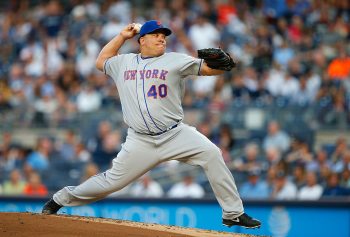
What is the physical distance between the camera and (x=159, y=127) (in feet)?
26.8

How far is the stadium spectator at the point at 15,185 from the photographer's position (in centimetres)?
1412

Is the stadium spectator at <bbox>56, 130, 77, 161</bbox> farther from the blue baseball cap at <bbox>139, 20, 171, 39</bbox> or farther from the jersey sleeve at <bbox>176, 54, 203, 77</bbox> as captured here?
the jersey sleeve at <bbox>176, 54, 203, 77</bbox>

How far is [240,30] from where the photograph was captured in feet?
55.3

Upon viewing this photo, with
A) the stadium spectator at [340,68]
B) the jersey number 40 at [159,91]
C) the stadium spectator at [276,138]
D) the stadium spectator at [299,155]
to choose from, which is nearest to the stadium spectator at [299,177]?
the stadium spectator at [299,155]

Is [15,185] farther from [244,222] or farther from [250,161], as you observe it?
[244,222]

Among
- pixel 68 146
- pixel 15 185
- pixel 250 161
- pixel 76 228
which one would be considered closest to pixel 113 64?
pixel 76 228

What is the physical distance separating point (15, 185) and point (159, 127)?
21.5 ft

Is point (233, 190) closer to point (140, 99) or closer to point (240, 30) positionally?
point (140, 99)

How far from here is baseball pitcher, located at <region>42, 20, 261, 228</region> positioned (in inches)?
319

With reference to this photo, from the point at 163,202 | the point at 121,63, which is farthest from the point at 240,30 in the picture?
the point at 121,63

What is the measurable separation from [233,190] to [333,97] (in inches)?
263

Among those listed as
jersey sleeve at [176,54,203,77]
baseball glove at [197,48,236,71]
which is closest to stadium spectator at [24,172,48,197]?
Answer: jersey sleeve at [176,54,203,77]

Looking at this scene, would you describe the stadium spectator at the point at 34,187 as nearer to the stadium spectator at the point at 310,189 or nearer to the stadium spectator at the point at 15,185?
the stadium spectator at the point at 15,185

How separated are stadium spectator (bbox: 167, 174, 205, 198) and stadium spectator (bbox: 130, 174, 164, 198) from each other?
17cm
